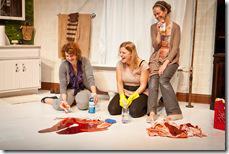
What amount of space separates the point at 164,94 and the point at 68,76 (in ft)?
2.86

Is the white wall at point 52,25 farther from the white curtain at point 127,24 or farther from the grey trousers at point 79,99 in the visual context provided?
the grey trousers at point 79,99

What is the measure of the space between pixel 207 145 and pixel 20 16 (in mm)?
2634

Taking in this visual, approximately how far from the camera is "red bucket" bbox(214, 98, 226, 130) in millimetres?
2233

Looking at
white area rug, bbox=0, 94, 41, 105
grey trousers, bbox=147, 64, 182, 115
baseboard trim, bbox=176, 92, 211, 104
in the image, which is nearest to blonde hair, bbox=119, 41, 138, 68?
grey trousers, bbox=147, 64, 182, 115

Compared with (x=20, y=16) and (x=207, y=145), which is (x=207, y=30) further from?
(x=20, y=16)

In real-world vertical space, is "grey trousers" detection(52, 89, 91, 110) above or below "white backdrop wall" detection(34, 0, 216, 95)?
below

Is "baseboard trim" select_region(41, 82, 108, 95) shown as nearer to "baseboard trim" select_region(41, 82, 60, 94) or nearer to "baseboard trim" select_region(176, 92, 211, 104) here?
"baseboard trim" select_region(41, 82, 60, 94)

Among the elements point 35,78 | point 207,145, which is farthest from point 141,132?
point 35,78

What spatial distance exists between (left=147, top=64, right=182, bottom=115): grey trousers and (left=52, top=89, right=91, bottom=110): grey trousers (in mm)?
574

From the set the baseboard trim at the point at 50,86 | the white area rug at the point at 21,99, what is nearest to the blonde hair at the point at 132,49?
the white area rug at the point at 21,99

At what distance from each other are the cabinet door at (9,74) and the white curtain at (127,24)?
0.92 m

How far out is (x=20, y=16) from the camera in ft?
11.9

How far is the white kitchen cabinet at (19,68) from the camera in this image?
127 inches

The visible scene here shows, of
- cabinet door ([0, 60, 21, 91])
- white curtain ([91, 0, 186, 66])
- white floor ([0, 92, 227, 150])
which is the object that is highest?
white curtain ([91, 0, 186, 66])
